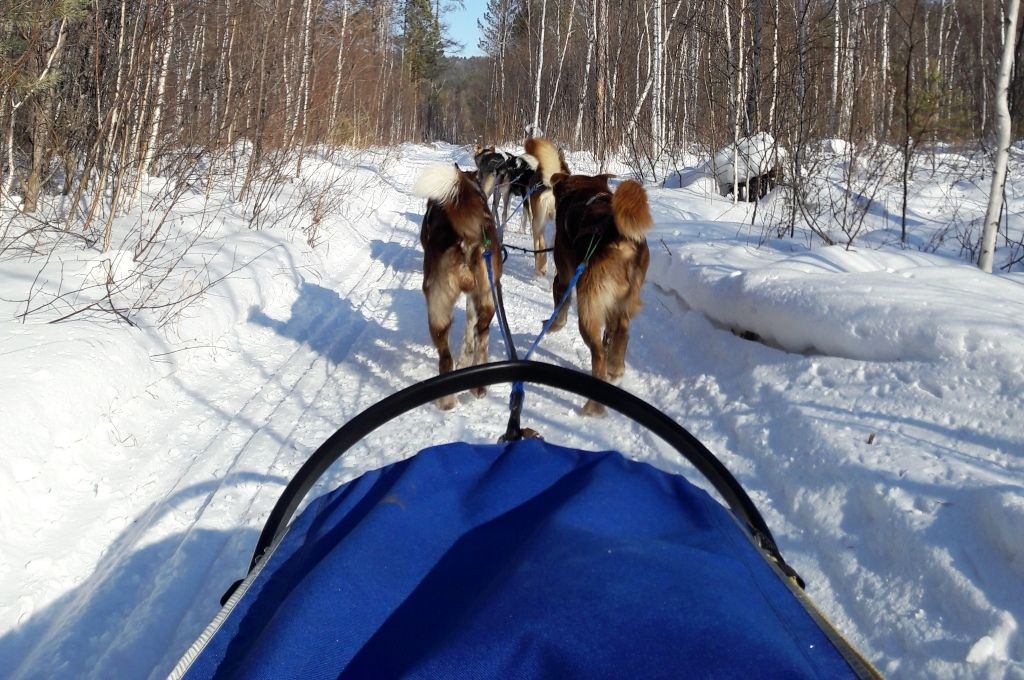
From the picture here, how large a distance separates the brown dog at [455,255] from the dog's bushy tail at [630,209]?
80 cm

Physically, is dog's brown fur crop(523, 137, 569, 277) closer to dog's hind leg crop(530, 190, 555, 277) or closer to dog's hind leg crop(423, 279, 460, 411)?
dog's hind leg crop(530, 190, 555, 277)

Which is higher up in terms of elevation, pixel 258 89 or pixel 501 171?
pixel 258 89

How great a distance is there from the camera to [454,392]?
4.87 ft

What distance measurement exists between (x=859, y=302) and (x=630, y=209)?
140 cm

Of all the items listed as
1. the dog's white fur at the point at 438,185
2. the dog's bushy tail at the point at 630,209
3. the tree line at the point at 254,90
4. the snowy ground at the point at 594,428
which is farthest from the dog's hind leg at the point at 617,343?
the tree line at the point at 254,90

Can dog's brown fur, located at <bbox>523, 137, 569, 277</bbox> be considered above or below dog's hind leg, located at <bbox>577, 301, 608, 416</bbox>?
above

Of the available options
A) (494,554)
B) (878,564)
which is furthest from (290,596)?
(878,564)

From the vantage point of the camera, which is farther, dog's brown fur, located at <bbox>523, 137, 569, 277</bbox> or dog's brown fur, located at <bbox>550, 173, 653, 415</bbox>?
dog's brown fur, located at <bbox>523, 137, 569, 277</bbox>

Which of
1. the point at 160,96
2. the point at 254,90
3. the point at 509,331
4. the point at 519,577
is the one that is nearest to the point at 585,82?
the point at 254,90

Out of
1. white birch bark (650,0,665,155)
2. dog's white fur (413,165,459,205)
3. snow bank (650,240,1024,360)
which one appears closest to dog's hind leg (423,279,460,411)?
dog's white fur (413,165,459,205)

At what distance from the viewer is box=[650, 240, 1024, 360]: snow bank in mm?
3261

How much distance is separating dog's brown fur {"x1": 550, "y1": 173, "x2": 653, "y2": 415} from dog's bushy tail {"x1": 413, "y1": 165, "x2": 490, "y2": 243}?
646 mm

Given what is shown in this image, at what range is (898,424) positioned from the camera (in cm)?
295

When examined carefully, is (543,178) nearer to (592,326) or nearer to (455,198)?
(455,198)
